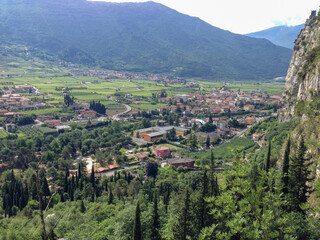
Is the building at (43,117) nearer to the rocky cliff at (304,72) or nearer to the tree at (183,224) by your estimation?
the rocky cliff at (304,72)

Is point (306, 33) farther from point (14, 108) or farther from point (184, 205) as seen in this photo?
point (14, 108)

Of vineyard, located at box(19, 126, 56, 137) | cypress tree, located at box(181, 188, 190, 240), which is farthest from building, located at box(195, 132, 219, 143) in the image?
cypress tree, located at box(181, 188, 190, 240)

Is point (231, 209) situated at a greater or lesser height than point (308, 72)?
lesser

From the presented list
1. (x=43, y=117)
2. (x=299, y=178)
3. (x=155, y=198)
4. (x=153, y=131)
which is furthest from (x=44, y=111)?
(x=299, y=178)

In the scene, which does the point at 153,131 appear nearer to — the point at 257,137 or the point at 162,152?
the point at 162,152

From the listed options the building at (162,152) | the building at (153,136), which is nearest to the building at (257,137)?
the building at (162,152)

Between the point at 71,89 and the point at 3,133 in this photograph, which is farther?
the point at 71,89

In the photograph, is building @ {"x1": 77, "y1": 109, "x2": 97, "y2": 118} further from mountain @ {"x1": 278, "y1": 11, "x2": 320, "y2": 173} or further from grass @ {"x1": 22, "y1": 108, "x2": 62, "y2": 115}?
mountain @ {"x1": 278, "y1": 11, "x2": 320, "y2": 173}

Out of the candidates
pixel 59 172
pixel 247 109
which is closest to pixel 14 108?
pixel 59 172
